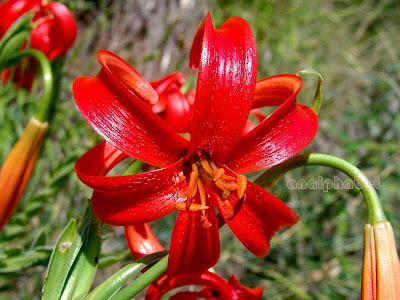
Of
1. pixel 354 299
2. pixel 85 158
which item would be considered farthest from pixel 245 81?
pixel 354 299

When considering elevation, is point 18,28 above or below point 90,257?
above

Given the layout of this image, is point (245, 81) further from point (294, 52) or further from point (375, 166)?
point (294, 52)

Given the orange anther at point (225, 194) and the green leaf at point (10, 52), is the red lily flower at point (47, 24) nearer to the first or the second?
the green leaf at point (10, 52)

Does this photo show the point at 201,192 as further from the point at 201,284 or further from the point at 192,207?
the point at 201,284

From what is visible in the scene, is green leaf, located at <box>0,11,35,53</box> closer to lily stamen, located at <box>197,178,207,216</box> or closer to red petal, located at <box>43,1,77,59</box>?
red petal, located at <box>43,1,77,59</box>

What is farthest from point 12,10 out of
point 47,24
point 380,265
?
point 380,265

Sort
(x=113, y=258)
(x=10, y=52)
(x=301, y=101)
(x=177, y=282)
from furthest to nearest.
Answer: (x=301, y=101) → (x=10, y=52) → (x=113, y=258) → (x=177, y=282)
